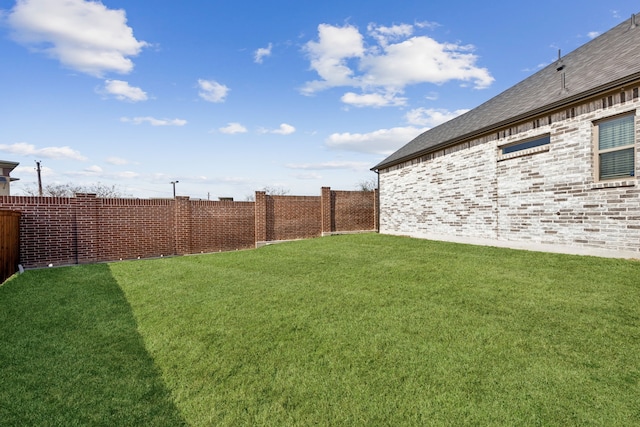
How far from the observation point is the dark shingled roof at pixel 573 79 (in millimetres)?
7217

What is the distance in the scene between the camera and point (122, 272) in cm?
941

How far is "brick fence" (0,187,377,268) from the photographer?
1089 centimetres

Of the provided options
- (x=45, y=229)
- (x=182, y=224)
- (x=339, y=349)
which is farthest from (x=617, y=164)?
(x=45, y=229)

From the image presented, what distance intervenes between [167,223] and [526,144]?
14.1 metres

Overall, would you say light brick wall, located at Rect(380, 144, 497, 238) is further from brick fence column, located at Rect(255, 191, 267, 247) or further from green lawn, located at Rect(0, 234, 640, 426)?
brick fence column, located at Rect(255, 191, 267, 247)

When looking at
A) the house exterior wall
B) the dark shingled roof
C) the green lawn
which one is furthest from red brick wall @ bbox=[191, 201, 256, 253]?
the dark shingled roof

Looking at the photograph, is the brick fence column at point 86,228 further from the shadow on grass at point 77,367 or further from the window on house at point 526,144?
the window on house at point 526,144

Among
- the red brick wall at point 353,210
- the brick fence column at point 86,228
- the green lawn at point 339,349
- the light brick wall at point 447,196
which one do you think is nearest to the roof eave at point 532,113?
the light brick wall at point 447,196

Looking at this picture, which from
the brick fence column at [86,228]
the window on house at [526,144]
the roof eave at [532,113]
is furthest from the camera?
the brick fence column at [86,228]

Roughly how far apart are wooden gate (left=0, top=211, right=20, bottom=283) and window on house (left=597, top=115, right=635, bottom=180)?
15.2 metres

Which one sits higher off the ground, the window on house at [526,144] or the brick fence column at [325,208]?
the window on house at [526,144]

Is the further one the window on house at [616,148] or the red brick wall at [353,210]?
the red brick wall at [353,210]

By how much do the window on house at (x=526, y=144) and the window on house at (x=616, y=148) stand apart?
1323 millimetres

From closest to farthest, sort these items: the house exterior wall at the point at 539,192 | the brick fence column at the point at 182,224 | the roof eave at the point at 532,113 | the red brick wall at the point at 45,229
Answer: the roof eave at the point at 532,113 → the house exterior wall at the point at 539,192 → the red brick wall at the point at 45,229 → the brick fence column at the point at 182,224
